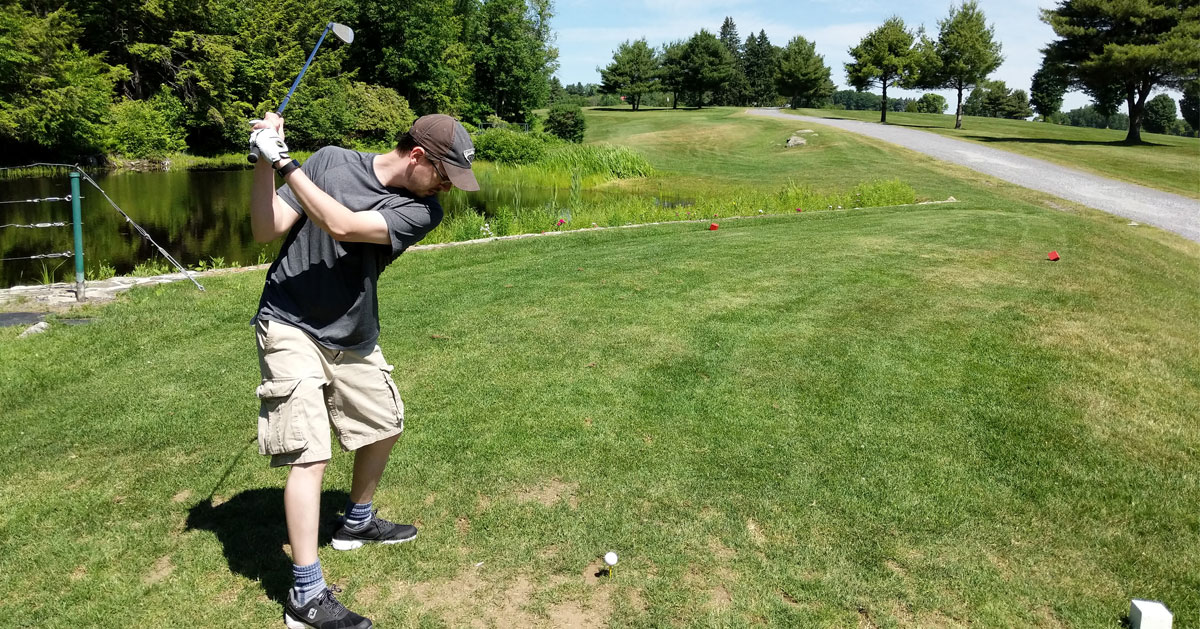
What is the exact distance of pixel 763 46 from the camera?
93.6 m

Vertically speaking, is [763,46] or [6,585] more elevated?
[763,46]

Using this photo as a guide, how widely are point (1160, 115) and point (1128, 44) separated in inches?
1913

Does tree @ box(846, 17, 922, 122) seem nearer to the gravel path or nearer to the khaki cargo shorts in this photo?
the gravel path

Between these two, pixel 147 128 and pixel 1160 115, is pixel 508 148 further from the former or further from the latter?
pixel 1160 115

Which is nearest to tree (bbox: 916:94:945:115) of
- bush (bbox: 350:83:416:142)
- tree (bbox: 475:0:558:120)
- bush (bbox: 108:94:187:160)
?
tree (bbox: 475:0:558:120)

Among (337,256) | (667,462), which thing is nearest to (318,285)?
(337,256)

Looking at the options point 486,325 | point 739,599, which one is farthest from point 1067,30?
point 739,599

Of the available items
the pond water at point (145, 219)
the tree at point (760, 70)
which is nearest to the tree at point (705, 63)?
A: the tree at point (760, 70)

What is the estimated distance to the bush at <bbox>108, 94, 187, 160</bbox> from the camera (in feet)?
107

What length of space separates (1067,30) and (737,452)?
126 ft

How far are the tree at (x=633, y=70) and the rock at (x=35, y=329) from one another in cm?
6879

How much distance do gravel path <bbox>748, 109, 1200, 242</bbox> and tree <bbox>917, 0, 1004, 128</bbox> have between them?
46.9 feet

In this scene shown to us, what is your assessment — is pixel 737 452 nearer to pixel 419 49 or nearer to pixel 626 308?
pixel 626 308

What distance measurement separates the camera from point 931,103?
8575 centimetres
